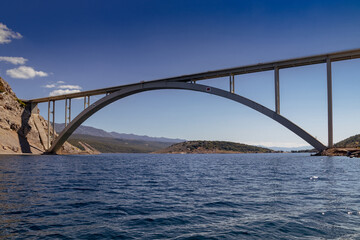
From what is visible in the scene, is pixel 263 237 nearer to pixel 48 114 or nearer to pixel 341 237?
pixel 341 237

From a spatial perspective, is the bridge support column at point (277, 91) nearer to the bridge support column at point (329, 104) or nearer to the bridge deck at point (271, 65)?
the bridge deck at point (271, 65)

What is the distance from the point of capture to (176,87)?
58.3 metres

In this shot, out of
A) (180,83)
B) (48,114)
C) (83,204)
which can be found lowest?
(83,204)

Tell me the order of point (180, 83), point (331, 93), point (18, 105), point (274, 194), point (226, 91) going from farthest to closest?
1. point (18, 105)
2. point (180, 83)
3. point (226, 91)
4. point (331, 93)
5. point (274, 194)

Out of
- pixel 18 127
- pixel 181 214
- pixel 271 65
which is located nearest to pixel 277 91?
pixel 271 65

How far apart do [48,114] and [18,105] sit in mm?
7768

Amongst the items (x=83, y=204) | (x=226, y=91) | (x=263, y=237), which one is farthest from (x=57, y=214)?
(x=226, y=91)

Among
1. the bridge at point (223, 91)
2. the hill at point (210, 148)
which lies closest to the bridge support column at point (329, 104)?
the bridge at point (223, 91)

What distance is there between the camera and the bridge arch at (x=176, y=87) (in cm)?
4475

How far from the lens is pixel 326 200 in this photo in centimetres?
1038

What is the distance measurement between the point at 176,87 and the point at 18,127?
1719 inches

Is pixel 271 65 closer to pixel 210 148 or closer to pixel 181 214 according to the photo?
pixel 181 214

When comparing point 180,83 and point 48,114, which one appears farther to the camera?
point 48,114

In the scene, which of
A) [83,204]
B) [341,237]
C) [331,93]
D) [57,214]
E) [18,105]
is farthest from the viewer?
[18,105]
